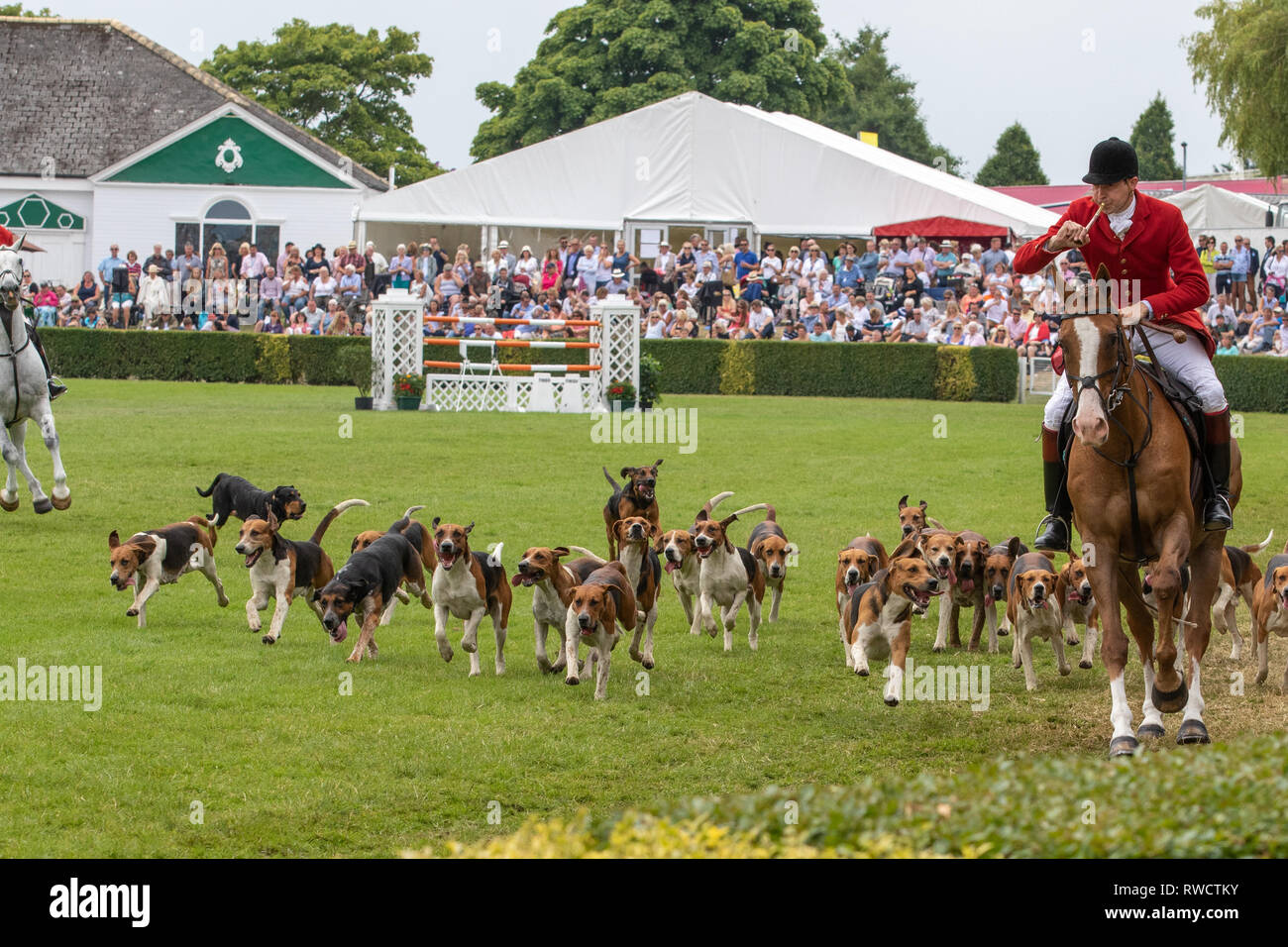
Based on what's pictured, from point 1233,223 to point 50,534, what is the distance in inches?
1261

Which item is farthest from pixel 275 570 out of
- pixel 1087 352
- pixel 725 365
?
pixel 725 365

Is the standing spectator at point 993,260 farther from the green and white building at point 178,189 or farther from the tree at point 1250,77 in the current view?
the green and white building at point 178,189

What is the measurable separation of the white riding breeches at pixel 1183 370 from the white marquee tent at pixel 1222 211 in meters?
31.8

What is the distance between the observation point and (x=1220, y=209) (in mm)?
39250

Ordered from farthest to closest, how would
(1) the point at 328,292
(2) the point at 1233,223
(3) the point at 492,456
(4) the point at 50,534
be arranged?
(2) the point at 1233,223, (1) the point at 328,292, (3) the point at 492,456, (4) the point at 50,534

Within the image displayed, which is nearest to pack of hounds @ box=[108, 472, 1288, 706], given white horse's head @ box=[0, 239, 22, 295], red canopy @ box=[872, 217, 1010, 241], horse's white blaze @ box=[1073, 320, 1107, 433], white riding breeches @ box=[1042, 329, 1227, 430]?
white riding breeches @ box=[1042, 329, 1227, 430]

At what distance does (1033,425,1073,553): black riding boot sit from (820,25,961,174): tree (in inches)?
3292

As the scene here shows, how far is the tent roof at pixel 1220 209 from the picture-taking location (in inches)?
1529

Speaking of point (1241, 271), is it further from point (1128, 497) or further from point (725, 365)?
point (1128, 497)

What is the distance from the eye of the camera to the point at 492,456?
66.8 ft

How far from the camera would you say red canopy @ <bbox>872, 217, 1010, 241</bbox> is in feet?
123

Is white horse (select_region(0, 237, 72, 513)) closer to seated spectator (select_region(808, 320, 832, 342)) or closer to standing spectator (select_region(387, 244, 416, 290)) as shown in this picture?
standing spectator (select_region(387, 244, 416, 290))
